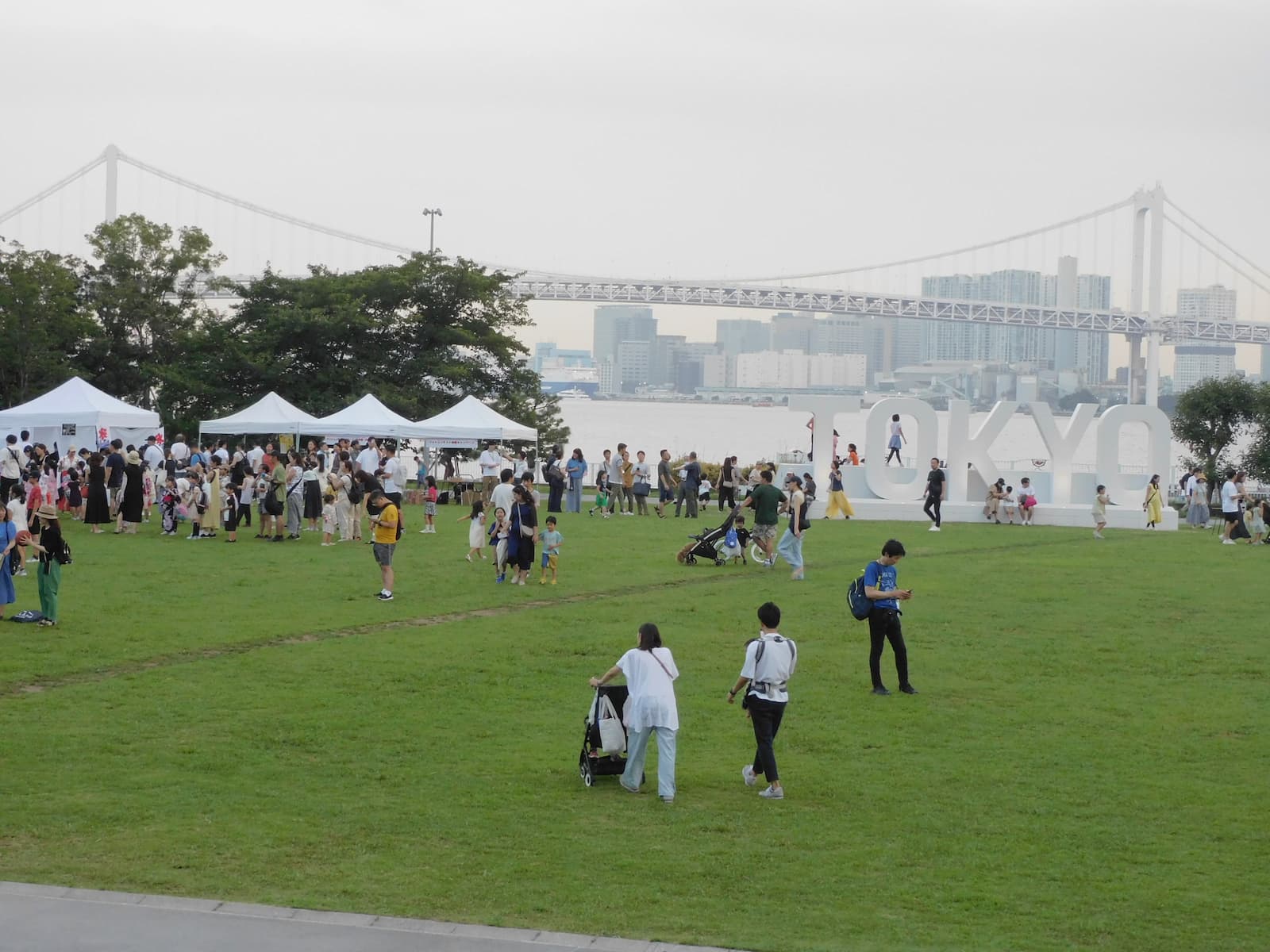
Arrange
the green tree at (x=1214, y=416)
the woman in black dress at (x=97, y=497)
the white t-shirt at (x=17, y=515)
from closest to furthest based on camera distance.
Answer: the white t-shirt at (x=17, y=515) → the woman in black dress at (x=97, y=497) → the green tree at (x=1214, y=416)

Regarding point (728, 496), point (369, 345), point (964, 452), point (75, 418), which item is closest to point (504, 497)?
point (728, 496)

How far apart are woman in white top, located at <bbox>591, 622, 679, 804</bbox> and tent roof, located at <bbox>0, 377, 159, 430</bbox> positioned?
2074cm

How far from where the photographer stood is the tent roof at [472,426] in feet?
94.7

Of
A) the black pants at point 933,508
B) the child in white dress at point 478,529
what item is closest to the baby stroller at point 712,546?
the child in white dress at point 478,529

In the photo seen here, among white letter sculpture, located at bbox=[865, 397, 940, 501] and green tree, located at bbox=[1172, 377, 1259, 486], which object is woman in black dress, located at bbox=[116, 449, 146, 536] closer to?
white letter sculpture, located at bbox=[865, 397, 940, 501]

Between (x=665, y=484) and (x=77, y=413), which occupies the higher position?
(x=77, y=413)

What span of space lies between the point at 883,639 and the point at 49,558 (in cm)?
728

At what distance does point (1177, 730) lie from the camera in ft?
34.7

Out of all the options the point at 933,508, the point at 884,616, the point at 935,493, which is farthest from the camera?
the point at 933,508

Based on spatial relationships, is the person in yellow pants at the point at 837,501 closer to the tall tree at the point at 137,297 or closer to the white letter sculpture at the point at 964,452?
the white letter sculpture at the point at 964,452

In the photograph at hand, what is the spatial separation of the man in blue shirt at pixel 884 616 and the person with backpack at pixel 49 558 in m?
6.97

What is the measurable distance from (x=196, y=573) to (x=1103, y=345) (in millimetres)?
75298

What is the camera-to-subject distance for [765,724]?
28.2 feet

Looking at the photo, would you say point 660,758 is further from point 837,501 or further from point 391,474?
point 837,501
